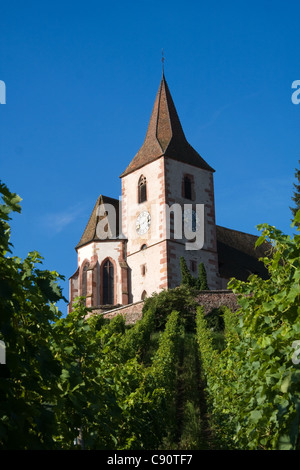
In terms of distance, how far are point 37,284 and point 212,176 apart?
134 feet

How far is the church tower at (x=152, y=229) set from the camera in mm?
40844

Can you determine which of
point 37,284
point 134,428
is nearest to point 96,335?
point 134,428

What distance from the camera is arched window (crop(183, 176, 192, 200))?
43.5 meters

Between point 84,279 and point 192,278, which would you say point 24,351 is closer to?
point 192,278

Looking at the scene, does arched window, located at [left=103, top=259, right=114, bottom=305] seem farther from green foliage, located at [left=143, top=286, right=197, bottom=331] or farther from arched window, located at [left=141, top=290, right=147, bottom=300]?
green foliage, located at [left=143, top=286, right=197, bottom=331]

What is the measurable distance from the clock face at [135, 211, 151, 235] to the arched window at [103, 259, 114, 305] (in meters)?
2.65

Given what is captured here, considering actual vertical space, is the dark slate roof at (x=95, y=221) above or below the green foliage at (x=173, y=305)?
above

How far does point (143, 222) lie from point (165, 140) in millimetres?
5805

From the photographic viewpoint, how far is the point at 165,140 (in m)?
44.7

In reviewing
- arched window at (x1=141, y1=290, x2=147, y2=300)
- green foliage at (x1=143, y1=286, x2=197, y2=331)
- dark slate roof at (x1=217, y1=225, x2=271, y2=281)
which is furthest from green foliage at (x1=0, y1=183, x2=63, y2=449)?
dark slate roof at (x1=217, y1=225, x2=271, y2=281)

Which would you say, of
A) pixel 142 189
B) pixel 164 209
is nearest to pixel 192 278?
pixel 164 209

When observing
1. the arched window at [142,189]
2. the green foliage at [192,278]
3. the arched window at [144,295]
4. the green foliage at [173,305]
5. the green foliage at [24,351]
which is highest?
the arched window at [142,189]

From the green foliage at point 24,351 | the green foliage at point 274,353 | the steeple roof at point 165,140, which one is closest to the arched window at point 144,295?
the steeple roof at point 165,140

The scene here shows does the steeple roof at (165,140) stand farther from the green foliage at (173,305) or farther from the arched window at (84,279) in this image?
the green foliage at (173,305)
